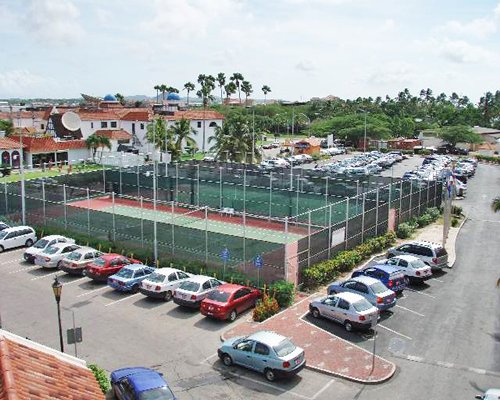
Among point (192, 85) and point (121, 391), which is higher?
point (192, 85)

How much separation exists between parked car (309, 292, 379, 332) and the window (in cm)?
479

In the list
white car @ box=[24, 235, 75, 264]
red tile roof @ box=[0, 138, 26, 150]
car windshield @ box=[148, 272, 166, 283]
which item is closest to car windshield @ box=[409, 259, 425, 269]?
car windshield @ box=[148, 272, 166, 283]

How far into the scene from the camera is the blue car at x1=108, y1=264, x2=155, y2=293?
1037 inches

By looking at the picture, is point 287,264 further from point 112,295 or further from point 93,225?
point 93,225

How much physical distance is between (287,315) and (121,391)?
939cm

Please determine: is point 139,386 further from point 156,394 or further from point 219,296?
point 219,296

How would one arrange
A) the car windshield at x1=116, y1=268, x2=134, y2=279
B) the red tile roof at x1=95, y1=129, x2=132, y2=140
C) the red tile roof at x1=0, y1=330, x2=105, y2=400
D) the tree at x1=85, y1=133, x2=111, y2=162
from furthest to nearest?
1. the red tile roof at x1=95, y1=129, x2=132, y2=140
2. the tree at x1=85, y1=133, x2=111, y2=162
3. the car windshield at x1=116, y1=268, x2=134, y2=279
4. the red tile roof at x1=0, y1=330, x2=105, y2=400

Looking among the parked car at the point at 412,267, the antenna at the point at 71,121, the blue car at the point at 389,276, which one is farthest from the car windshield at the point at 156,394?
the antenna at the point at 71,121

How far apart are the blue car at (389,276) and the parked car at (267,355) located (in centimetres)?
832

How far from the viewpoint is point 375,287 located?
23828 millimetres

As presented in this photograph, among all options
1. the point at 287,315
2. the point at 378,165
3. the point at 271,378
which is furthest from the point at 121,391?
the point at 378,165

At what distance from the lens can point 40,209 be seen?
122ft

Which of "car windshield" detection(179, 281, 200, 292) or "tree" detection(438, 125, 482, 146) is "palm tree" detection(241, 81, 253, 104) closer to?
"tree" detection(438, 125, 482, 146)

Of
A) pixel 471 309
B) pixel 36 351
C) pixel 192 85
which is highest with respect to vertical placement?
pixel 192 85
